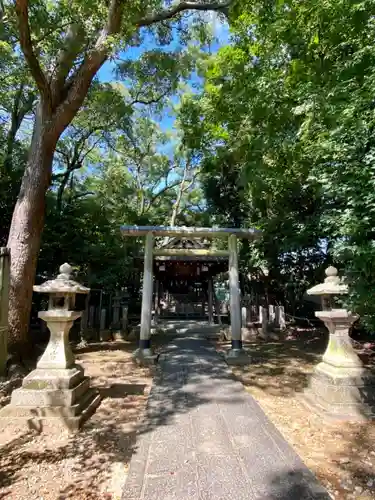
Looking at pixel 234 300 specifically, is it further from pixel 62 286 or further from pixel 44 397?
pixel 44 397

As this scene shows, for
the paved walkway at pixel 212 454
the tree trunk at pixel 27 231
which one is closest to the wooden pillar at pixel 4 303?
the tree trunk at pixel 27 231

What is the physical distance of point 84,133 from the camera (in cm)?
1348

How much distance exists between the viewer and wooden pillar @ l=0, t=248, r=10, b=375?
5496 mm

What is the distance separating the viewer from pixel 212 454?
10.5 ft

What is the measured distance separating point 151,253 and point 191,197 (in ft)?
49.9

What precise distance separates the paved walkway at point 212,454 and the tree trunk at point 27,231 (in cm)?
317

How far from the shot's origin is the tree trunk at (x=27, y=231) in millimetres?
6285

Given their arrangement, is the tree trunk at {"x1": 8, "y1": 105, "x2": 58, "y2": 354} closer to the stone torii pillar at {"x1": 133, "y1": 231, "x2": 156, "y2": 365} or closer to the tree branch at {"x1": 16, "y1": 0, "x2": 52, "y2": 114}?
the tree branch at {"x1": 16, "y1": 0, "x2": 52, "y2": 114}

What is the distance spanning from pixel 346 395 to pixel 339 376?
247 millimetres

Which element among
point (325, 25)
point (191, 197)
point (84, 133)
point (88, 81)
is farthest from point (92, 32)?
point (191, 197)

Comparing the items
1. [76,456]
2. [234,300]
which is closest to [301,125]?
[234,300]

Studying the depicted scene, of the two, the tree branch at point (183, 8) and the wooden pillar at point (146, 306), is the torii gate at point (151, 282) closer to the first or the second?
the wooden pillar at point (146, 306)

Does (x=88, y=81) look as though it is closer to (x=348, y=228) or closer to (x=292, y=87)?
(x=292, y=87)

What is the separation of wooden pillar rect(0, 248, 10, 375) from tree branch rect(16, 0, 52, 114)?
344 centimetres
